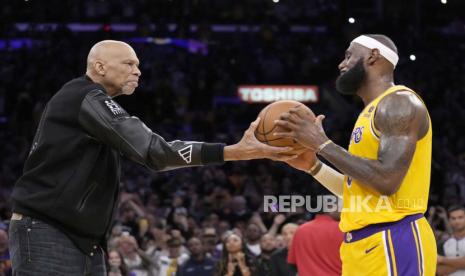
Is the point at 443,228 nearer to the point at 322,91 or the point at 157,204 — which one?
the point at 157,204

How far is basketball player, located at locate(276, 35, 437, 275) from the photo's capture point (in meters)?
4.18

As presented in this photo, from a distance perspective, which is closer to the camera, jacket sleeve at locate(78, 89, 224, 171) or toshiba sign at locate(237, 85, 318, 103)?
jacket sleeve at locate(78, 89, 224, 171)

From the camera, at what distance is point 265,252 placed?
31.2 ft

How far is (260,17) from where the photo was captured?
20.5 metres

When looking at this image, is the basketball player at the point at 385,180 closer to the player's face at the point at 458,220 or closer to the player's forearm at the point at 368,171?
the player's forearm at the point at 368,171

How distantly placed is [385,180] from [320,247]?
3.44m

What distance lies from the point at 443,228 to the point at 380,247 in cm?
721

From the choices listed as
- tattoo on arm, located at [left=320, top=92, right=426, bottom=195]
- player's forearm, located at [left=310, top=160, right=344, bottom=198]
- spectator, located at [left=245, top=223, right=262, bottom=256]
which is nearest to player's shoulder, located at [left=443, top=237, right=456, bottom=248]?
spectator, located at [left=245, top=223, right=262, bottom=256]

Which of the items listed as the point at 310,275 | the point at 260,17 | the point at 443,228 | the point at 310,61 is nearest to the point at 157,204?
the point at 443,228

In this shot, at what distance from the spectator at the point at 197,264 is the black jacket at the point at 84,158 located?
221 inches

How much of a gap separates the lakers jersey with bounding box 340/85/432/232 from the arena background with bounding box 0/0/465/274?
334 inches

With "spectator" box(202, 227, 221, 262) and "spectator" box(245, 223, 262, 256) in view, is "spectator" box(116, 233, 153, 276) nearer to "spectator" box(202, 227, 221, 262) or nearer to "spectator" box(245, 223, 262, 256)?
"spectator" box(202, 227, 221, 262)

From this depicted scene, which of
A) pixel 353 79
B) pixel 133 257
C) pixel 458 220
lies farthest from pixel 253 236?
pixel 353 79

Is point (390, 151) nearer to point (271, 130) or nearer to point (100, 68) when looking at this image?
point (271, 130)
